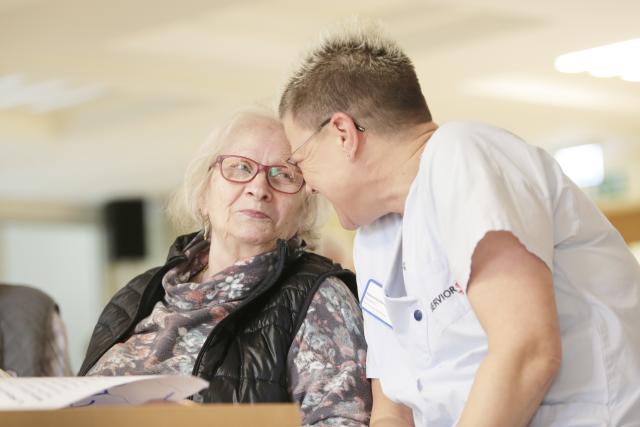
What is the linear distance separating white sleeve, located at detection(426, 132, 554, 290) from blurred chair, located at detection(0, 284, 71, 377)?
176 centimetres

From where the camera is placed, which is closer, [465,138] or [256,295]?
[465,138]

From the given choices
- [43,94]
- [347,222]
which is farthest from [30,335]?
[43,94]

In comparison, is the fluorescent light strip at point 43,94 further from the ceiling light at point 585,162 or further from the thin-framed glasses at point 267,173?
the thin-framed glasses at point 267,173

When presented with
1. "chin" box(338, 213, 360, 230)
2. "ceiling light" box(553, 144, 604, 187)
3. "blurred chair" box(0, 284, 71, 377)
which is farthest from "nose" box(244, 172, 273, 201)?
"ceiling light" box(553, 144, 604, 187)

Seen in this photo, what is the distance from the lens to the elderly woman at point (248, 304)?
215 cm

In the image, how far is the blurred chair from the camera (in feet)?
9.75

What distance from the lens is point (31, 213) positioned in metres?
13.6

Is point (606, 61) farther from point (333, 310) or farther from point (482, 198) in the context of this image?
point (482, 198)

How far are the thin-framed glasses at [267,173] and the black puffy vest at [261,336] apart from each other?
0.16 meters

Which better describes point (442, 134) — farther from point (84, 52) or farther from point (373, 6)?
point (84, 52)

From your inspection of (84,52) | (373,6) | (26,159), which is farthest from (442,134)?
(26,159)

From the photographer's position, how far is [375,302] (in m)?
1.95

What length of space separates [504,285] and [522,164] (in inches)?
8.0

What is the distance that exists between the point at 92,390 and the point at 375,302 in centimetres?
81
